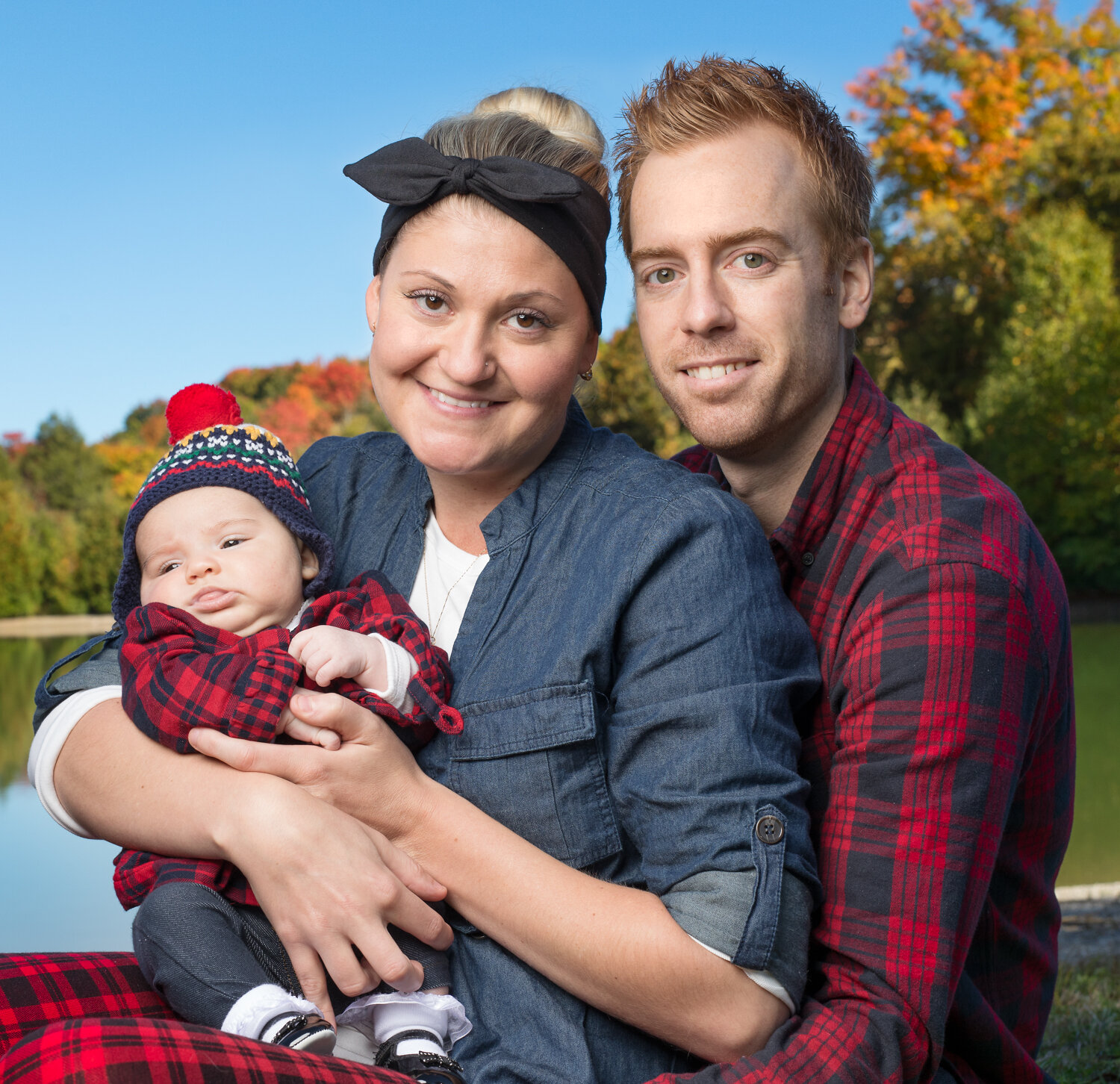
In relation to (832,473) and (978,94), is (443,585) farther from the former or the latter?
(978,94)

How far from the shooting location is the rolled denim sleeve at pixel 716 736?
5.11 ft

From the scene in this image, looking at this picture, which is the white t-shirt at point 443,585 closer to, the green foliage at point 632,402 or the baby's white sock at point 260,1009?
the baby's white sock at point 260,1009

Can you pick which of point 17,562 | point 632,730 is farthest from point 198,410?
point 17,562

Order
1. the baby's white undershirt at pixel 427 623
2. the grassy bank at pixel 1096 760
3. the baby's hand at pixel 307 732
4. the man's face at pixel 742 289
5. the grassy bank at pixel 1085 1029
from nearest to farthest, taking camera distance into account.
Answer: the baby's hand at pixel 307 732
the baby's white undershirt at pixel 427 623
the man's face at pixel 742 289
the grassy bank at pixel 1085 1029
the grassy bank at pixel 1096 760

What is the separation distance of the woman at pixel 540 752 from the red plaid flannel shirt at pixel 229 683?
43mm

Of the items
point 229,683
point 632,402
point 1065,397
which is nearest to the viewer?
point 229,683

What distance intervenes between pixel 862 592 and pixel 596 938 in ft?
2.25

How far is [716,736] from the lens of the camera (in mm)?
1589

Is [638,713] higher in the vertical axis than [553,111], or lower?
lower

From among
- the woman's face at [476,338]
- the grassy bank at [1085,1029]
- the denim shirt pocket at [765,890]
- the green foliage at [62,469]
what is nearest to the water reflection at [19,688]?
the green foliage at [62,469]

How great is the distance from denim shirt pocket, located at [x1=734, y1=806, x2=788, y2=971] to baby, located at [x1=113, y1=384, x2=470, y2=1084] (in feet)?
1.55

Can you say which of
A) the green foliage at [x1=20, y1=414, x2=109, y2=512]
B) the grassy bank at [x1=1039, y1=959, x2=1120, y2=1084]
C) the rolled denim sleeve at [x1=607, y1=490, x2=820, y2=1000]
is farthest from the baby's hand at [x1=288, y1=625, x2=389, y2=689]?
the green foliage at [x1=20, y1=414, x2=109, y2=512]

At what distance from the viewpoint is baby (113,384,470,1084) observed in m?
1.64

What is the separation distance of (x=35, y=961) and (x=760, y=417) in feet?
5.25
